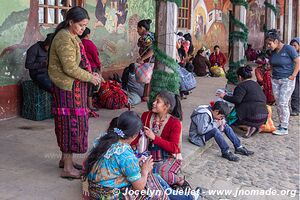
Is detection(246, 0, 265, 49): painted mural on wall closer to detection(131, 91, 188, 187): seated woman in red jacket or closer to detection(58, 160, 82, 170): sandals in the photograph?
detection(131, 91, 188, 187): seated woman in red jacket

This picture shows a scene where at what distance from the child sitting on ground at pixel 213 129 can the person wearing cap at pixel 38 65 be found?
220 cm

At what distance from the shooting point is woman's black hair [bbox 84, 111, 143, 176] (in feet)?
9.53

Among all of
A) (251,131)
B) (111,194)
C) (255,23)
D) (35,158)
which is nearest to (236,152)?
(251,131)

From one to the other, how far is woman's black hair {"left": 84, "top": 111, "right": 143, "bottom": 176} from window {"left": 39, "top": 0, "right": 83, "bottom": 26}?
172 inches

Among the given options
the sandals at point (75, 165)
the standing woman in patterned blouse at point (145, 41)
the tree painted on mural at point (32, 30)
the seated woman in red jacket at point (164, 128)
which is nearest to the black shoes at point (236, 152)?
the seated woman in red jacket at point (164, 128)

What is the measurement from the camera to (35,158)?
4586 millimetres

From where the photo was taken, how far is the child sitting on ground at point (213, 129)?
→ 542 centimetres

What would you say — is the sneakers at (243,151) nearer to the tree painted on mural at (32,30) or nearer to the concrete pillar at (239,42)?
the concrete pillar at (239,42)

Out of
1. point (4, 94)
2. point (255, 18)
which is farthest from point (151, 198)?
point (255, 18)

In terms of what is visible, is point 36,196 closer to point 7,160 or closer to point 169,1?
point 7,160

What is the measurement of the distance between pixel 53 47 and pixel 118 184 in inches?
57.1

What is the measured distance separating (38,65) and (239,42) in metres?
3.55

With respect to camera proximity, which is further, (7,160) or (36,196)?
(7,160)

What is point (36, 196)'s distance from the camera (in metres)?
3.59
